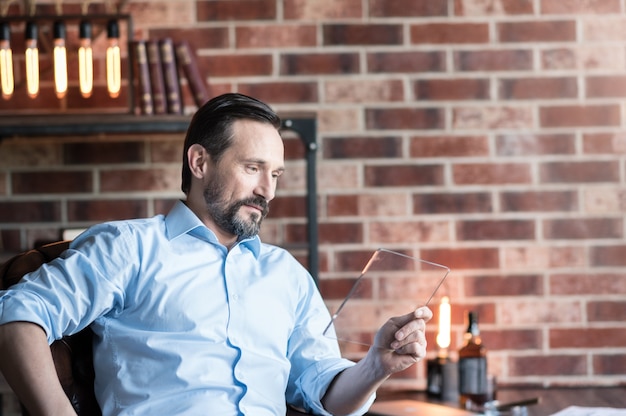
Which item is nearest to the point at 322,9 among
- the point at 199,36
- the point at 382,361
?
the point at 199,36

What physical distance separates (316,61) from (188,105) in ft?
1.31

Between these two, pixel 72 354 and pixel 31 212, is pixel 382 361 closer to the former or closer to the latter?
pixel 72 354

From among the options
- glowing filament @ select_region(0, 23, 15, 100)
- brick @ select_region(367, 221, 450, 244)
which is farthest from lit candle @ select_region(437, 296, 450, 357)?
glowing filament @ select_region(0, 23, 15, 100)

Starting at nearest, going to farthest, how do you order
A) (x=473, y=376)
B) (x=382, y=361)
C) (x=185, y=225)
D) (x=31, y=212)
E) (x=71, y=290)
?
(x=71, y=290), (x=382, y=361), (x=185, y=225), (x=473, y=376), (x=31, y=212)

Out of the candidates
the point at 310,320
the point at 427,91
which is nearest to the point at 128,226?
the point at 310,320

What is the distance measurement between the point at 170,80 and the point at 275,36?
39 centimetres

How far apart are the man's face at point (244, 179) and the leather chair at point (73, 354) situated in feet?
1.10

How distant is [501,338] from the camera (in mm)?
2680

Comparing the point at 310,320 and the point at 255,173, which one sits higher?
the point at 255,173

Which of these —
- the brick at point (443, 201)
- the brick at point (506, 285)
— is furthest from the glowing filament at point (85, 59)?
the brick at point (506, 285)

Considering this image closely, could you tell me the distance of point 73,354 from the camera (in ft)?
5.81

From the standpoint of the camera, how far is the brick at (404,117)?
2.68 meters

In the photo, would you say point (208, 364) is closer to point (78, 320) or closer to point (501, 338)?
point (78, 320)

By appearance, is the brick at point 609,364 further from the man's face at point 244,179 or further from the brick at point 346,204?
the man's face at point 244,179
